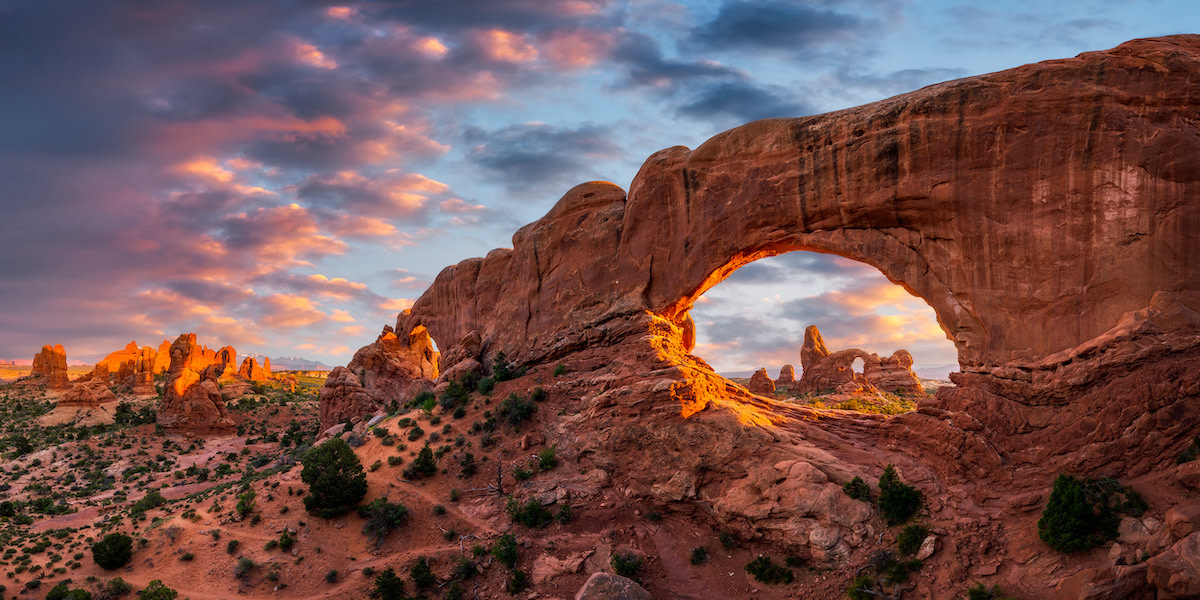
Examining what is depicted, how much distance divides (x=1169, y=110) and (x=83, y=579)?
57942 mm

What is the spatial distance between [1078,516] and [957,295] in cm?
1051

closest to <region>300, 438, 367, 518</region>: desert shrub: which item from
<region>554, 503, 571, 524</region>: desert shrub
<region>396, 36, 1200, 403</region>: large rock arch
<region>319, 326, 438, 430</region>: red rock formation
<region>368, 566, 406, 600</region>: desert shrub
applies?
<region>368, 566, 406, 600</region>: desert shrub

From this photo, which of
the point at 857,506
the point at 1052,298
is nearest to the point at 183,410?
the point at 857,506

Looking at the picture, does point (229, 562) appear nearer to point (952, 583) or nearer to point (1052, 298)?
point (952, 583)

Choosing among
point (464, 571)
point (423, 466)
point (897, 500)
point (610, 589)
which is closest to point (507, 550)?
point (464, 571)

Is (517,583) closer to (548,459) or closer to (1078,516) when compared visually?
(548,459)

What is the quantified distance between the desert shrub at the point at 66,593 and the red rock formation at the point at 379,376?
27137mm

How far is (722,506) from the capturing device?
28.9 metres

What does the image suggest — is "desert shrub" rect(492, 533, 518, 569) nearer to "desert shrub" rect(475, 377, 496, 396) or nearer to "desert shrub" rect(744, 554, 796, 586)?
"desert shrub" rect(744, 554, 796, 586)

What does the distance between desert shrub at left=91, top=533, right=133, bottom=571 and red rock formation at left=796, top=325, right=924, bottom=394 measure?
6246 cm

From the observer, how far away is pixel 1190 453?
2086cm

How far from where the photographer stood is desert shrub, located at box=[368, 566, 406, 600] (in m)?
30.0

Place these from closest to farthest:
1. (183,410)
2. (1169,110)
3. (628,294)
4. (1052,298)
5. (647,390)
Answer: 1. (1169,110)
2. (1052,298)
3. (647,390)
4. (628,294)
5. (183,410)

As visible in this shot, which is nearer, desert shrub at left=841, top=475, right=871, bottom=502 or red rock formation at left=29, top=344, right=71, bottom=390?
desert shrub at left=841, top=475, right=871, bottom=502
